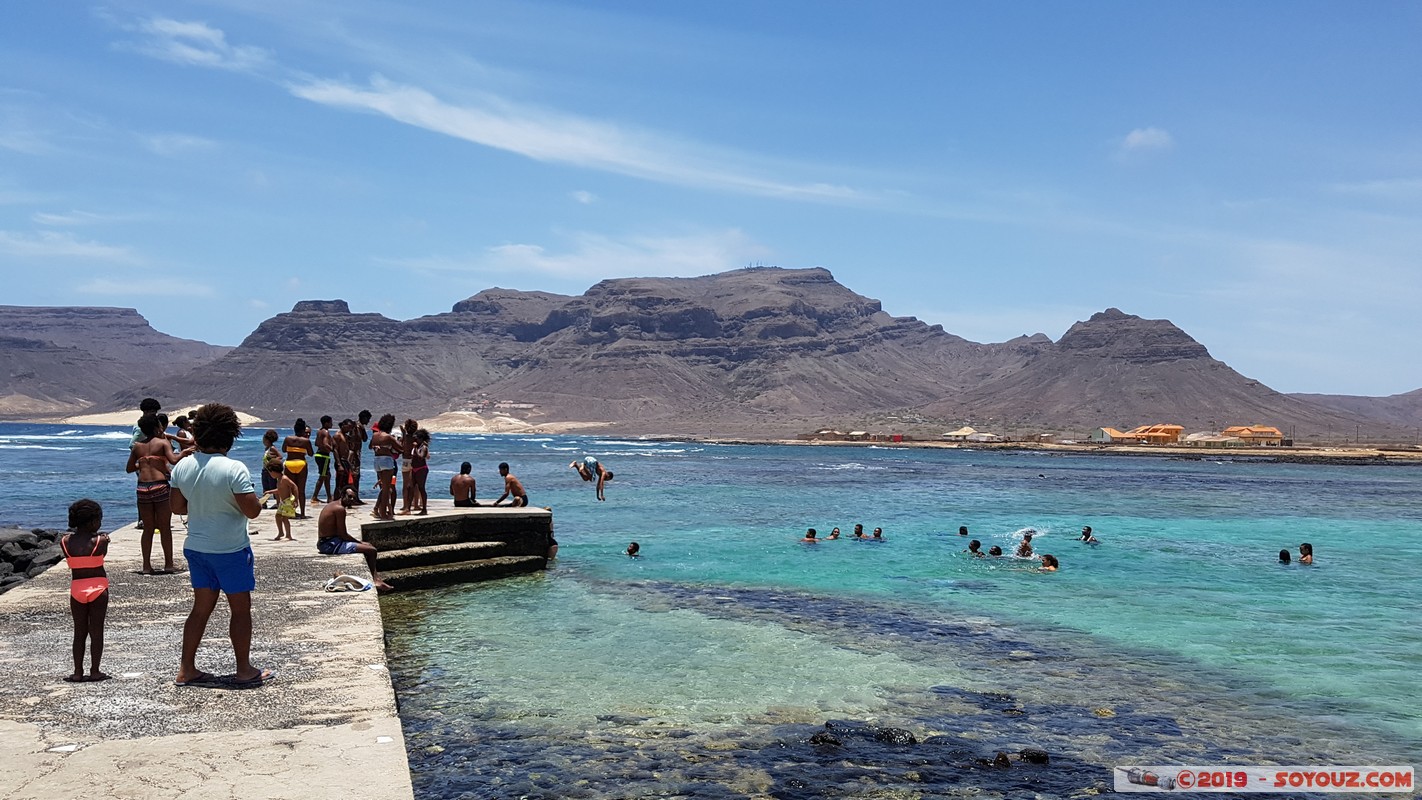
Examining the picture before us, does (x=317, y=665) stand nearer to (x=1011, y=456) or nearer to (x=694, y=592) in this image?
(x=694, y=592)

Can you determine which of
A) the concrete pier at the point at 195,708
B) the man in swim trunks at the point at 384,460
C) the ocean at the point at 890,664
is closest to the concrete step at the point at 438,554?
the ocean at the point at 890,664

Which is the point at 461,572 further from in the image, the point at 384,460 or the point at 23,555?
the point at 23,555

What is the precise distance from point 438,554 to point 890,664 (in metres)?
8.54

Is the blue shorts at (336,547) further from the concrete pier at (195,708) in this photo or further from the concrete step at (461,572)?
the concrete pier at (195,708)

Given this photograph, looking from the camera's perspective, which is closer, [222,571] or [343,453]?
[222,571]

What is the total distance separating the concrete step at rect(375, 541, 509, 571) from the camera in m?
16.4

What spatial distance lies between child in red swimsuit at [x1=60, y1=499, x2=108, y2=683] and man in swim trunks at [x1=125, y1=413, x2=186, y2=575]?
446 cm

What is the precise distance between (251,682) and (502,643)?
5.92 m

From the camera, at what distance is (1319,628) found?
16.2 metres

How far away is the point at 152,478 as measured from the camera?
11484 millimetres

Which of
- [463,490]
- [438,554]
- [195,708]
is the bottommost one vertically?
[438,554]

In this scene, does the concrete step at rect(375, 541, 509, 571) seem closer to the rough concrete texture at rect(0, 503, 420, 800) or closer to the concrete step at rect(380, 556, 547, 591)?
the concrete step at rect(380, 556, 547, 591)

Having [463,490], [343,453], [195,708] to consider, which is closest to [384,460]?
[463,490]

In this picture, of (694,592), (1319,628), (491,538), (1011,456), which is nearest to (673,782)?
(694,592)
